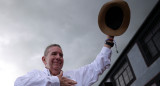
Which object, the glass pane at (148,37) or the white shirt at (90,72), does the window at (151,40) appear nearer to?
the glass pane at (148,37)

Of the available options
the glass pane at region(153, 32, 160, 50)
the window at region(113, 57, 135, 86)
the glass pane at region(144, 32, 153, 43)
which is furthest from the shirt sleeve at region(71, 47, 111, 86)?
the window at region(113, 57, 135, 86)

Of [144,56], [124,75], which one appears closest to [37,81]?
[144,56]

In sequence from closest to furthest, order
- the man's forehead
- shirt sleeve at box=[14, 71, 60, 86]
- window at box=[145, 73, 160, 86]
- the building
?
shirt sleeve at box=[14, 71, 60, 86] → the man's forehead → window at box=[145, 73, 160, 86] → the building

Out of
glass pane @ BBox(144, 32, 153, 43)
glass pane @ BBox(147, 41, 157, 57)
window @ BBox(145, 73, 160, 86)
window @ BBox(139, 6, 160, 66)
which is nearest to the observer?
window @ BBox(145, 73, 160, 86)

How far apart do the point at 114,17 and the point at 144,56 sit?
10.2m

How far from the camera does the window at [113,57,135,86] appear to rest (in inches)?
540

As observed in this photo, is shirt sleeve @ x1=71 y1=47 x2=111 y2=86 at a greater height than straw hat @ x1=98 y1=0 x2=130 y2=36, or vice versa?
straw hat @ x1=98 y1=0 x2=130 y2=36

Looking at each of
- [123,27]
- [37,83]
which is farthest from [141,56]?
[37,83]

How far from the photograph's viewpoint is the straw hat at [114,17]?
2.54 m

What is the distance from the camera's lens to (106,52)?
8.05 feet

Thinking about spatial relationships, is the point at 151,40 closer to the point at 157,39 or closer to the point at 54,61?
the point at 157,39

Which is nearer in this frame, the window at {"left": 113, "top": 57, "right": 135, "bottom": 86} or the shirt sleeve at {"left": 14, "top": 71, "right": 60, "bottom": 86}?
the shirt sleeve at {"left": 14, "top": 71, "right": 60, "bottom": 86}

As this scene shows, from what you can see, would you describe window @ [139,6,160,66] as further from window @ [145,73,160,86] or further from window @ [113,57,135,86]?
window @ [113,57,135,86]

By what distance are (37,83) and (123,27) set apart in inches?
58.0
